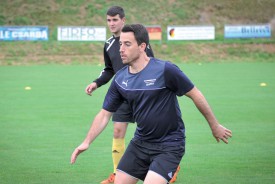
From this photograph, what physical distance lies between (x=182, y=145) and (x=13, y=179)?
143 inches

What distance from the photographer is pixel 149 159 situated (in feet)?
22.5

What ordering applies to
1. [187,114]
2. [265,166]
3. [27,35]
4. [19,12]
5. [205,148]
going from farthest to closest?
[19,12] < [27,35] < [187,114] < [205,148] < [265,166]

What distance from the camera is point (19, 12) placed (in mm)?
50656

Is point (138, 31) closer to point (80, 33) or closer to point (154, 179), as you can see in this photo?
point (154, 179)

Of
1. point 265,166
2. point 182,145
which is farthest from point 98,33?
point 182,145

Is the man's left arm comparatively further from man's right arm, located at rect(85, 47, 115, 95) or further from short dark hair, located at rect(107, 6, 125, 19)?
man's right arm, located at rect(85, 47, 115, 95)

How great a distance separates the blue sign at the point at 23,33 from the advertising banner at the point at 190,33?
8442mm

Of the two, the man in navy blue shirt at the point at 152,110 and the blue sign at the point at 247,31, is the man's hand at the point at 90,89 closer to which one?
the man in navy blue shirt at the point at 152,110

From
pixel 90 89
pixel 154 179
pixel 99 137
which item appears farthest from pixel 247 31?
pixel 154 179

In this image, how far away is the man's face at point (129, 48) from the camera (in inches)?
262

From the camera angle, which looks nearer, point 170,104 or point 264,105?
point 170,104

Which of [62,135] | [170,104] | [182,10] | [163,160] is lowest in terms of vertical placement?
[182,10]

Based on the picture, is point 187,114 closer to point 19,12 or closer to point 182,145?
point 182,145

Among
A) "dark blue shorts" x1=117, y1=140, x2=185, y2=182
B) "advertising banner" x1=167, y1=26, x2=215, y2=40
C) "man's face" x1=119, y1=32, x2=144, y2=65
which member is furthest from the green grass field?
"advertising banner" x1=167, y1=26, x2=215, y2=40
